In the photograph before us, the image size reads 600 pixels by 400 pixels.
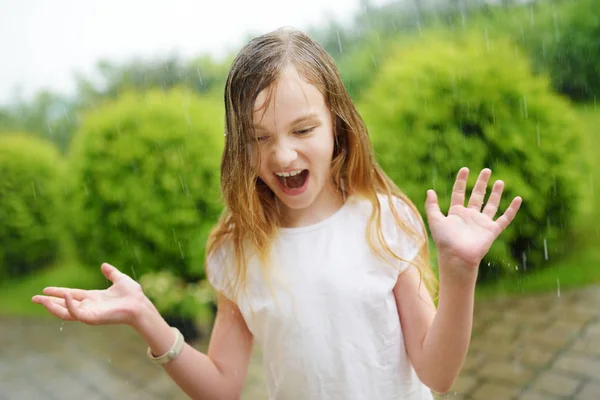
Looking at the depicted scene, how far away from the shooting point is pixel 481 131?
4.69 m

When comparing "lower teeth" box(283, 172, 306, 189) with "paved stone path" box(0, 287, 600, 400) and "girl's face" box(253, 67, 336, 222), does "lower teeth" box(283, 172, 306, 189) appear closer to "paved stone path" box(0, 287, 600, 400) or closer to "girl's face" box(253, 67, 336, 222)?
"girl's face" box(253, 67, 336, 222)

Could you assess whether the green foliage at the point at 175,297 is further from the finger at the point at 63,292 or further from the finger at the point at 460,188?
the finger at the point at 460,188

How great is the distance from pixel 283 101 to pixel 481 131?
3535 millimetres

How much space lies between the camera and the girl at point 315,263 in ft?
4.87

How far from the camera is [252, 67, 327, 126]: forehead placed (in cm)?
148

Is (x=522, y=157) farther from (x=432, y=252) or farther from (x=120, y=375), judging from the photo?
(x=120, y=375)

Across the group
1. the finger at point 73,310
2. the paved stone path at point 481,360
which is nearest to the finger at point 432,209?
the finger at point 73,310

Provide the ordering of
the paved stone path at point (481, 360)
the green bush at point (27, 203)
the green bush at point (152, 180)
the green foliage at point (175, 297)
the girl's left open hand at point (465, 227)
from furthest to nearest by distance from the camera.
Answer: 1. the green bush at point (27, 203)
2. the green bush at point (152, 180)
3. the green foliage at point (175, 297)
4. the paved stone path at point (481, 360)
5. the girl's left open hand at point (465, 227)

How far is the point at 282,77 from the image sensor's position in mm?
1498

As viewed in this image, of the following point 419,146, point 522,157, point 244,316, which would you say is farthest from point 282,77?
point 522,157

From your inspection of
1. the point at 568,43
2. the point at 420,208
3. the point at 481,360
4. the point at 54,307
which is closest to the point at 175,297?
the point at 420,208

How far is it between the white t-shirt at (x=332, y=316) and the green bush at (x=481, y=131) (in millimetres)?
3038

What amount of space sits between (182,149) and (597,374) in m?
3.34

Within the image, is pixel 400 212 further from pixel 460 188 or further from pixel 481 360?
pixel 481 360
